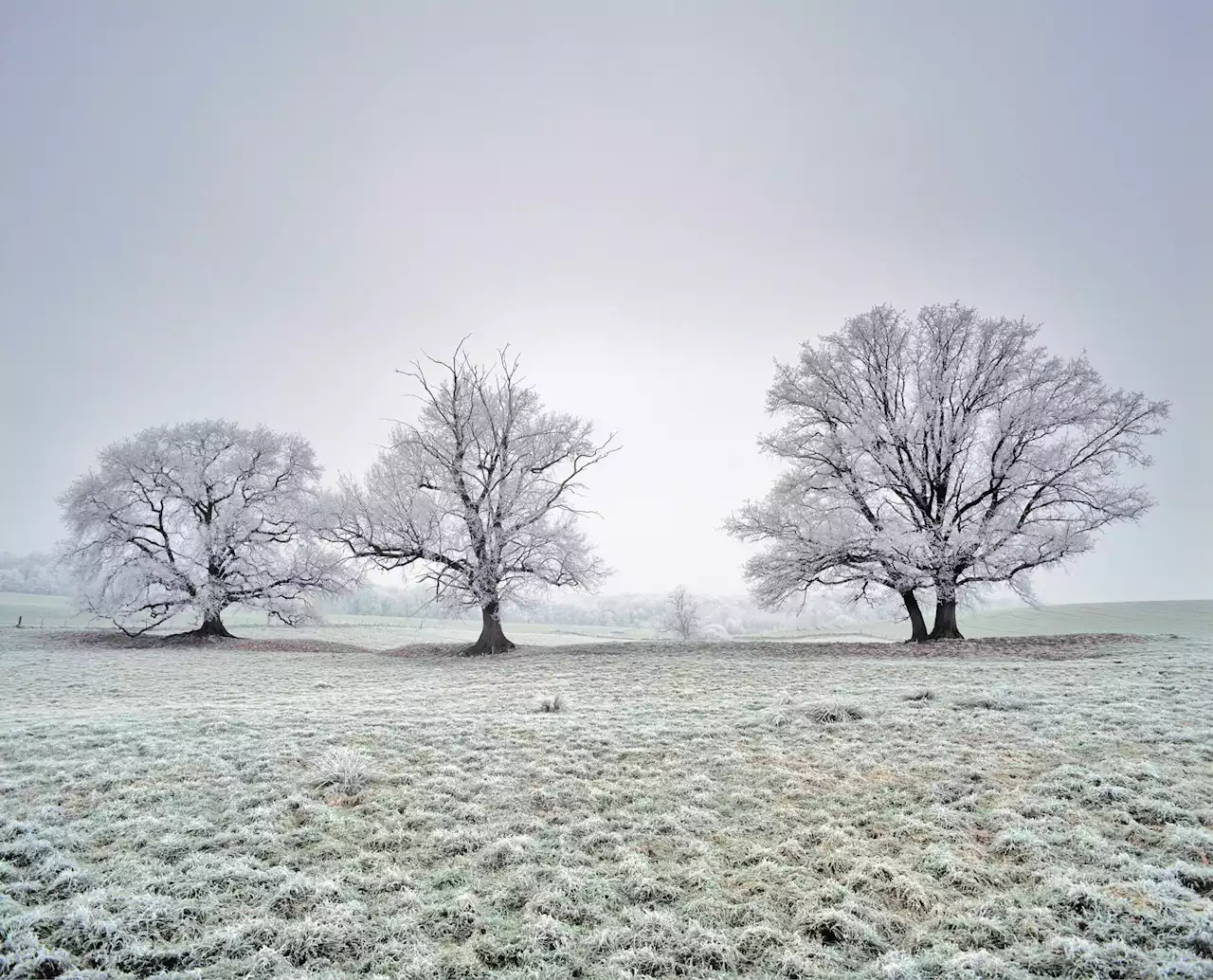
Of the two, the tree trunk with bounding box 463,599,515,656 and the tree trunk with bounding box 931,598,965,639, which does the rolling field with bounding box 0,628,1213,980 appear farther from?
the tree trunk with bounding box 463,599,515,656

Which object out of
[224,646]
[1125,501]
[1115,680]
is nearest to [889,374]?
[1125,501]

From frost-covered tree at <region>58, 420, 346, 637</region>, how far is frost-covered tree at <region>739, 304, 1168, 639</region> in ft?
74.2

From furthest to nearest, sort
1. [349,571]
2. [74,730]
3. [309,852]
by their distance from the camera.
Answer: [349,571] < [74,730] < [309,852]

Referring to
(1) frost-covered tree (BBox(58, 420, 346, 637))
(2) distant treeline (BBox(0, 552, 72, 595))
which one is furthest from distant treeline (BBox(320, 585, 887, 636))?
(1) frost-covered tree (BBox(58, 420, 346, 637))

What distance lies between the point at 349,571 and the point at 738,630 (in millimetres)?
55889

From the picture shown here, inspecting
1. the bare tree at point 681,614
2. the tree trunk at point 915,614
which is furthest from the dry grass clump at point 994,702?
the bare tree at point 681,614

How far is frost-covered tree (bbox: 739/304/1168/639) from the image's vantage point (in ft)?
69.5

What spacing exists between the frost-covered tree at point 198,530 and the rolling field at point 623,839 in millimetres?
20730

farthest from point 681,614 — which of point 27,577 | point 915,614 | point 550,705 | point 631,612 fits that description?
point 27,577

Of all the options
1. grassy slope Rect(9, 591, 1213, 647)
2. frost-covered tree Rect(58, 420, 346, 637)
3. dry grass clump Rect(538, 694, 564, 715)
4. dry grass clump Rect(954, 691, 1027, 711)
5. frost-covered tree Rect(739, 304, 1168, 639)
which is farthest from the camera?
grassy slope Rect(9, 591, 1213, 647)

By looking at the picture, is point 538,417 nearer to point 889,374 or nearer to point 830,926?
point 889,374

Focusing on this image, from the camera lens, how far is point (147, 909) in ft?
15.4

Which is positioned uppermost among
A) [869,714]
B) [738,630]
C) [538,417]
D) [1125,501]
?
[538,417]

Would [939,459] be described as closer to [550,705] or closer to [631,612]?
[550,705]
